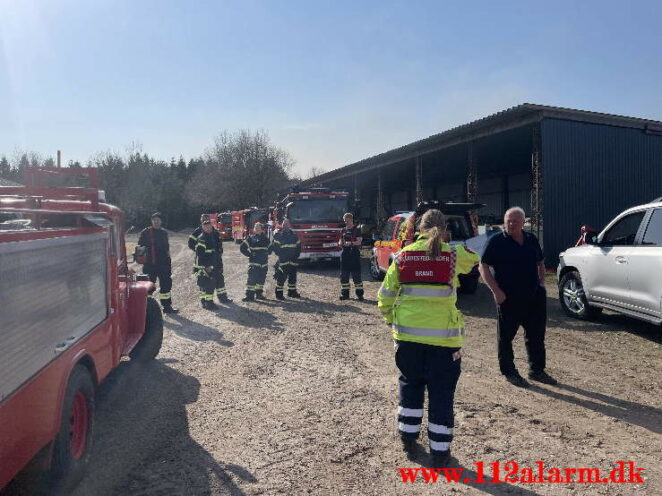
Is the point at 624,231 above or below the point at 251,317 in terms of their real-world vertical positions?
above

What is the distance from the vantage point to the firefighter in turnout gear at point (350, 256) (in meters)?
10.8

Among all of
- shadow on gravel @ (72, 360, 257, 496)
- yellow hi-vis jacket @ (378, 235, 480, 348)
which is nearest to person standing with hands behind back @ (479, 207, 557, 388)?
yellow hi-vis jacket @ (378, 235, 480, 348)

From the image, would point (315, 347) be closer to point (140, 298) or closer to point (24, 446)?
point (140, 298)

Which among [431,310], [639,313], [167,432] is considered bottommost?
[167,432]

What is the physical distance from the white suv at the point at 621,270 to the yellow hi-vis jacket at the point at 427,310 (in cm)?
414

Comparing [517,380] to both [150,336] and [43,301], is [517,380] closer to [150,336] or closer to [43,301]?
[150,336]

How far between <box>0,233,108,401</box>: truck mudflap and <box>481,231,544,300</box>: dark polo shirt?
383 cm

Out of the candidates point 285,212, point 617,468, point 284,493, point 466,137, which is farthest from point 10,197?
point 466,137

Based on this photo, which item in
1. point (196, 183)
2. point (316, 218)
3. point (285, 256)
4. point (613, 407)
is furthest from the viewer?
point (196, 183)

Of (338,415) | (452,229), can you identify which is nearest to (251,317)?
(452,229)

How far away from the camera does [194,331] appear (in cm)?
838

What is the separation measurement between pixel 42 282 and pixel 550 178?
15.3m

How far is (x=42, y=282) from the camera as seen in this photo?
124 inches

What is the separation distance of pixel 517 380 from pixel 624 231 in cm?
363
